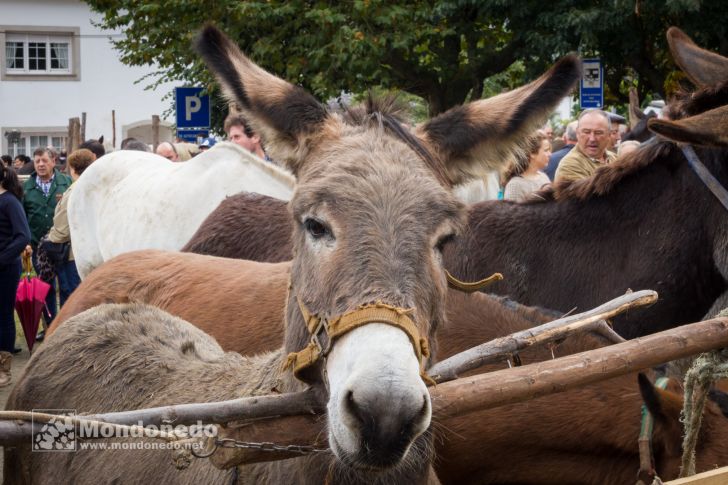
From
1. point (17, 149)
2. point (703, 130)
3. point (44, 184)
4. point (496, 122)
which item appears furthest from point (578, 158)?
point (17, 149)

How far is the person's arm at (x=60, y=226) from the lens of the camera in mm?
11438

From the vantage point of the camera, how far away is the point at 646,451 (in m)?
2.84

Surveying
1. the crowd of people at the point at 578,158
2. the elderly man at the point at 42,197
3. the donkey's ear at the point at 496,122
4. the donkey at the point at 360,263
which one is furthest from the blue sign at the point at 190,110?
the donkey's ear at the point at 496,122

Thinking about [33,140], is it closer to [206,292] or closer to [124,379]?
[206,292]

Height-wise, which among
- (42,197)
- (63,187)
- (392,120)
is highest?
(392,120)

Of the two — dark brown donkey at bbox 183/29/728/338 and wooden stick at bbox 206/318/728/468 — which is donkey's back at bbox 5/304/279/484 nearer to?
wooden stick at bbox 206/318/728/468

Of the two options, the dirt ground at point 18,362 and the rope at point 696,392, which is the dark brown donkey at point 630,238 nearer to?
the rope at point 696,392

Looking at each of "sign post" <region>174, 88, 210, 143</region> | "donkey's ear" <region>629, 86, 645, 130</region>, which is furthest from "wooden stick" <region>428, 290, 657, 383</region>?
"sign post" <region>174, 88, 210, 143</region>

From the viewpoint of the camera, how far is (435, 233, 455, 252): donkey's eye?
2.57m

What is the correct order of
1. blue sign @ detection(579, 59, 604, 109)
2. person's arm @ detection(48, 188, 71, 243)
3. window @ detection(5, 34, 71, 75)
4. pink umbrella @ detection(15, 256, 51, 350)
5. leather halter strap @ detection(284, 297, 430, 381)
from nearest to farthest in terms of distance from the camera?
leather halter strap @ detection(284, 297, 430, 381)
pink umbrella @ detection(15, 256, 51, 350)
person's arm @ detection(48, 188, 71, 243)
blue sign @ detection(579, 59, 604, 109)
window @ detection(5, 34, 71, 75)

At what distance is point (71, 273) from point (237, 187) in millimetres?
5657

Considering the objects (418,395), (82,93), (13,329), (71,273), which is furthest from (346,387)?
(82,93)

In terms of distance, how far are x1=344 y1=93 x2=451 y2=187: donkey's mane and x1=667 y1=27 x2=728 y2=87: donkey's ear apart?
191 centimetres

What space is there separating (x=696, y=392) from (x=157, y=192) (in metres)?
5.92
